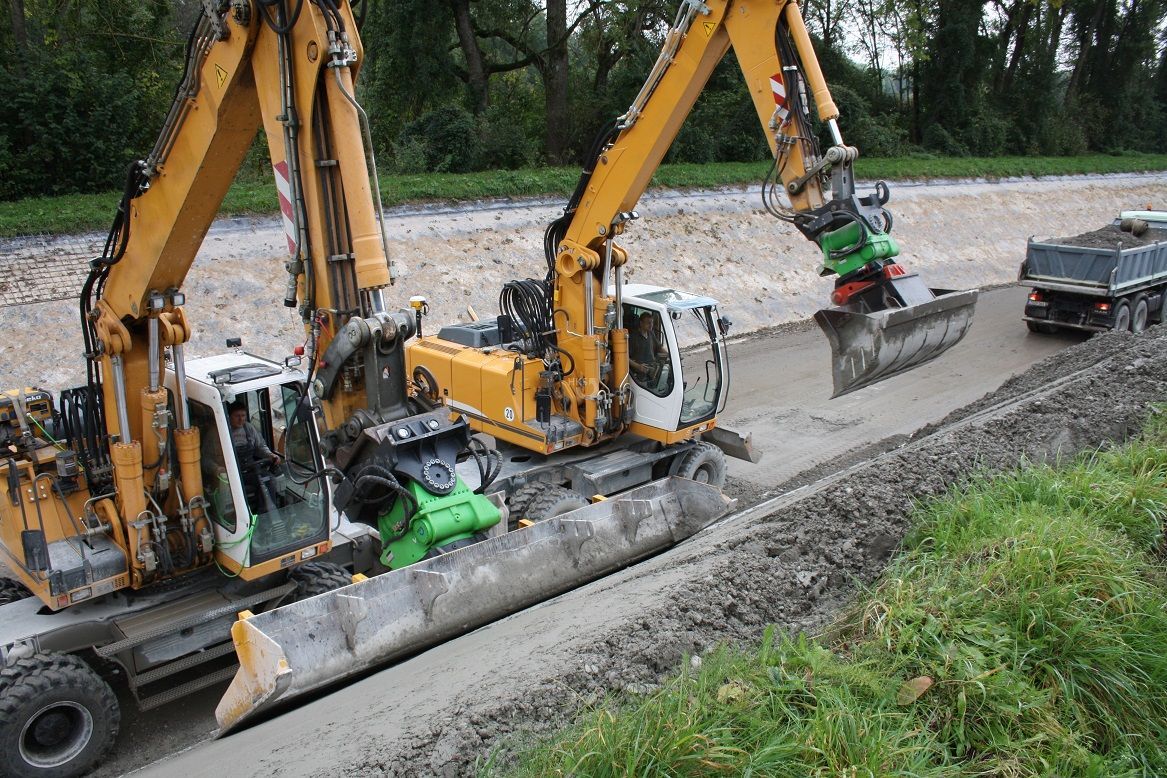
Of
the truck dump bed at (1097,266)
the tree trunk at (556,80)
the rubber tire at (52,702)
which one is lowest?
the rubber tire at (52,702)

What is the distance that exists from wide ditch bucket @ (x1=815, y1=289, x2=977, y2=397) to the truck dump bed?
8.87 m

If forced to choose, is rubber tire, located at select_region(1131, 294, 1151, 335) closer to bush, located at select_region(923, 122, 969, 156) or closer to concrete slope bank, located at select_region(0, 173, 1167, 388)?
concrete slope bank, located at select_region(0, 173, 1167, 388)

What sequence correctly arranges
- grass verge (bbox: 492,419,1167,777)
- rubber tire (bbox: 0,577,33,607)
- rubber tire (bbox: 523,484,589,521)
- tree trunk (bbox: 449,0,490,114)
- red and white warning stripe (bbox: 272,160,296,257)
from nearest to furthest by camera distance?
grass verge (bbox: 492,419,1167,777) → red and white warning stripe (bbox: 272,160,296,257) → rubber tire (bbox: 0,577,33,607) → rubber tire (bbox: 523,484,589,521) → tree trunk (bbox: 449,0,490,114)

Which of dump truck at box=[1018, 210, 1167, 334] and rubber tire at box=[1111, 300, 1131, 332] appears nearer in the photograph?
dump truck at box=[1018, 210, 1167, 334]

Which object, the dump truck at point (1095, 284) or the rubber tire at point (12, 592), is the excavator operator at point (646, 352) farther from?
the dump truck at point (1095, 284)

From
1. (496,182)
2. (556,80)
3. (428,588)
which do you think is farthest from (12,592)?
(556,80)

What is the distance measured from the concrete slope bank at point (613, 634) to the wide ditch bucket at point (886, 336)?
0.78 metres

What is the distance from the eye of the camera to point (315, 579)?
22.2ft

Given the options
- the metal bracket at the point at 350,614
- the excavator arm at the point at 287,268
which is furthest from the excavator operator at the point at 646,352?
the metal bracket at the point at 350,614

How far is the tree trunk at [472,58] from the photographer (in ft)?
76.9

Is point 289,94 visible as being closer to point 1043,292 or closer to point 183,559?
point 183,559

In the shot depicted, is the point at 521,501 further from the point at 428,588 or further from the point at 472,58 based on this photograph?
the point at 472,58

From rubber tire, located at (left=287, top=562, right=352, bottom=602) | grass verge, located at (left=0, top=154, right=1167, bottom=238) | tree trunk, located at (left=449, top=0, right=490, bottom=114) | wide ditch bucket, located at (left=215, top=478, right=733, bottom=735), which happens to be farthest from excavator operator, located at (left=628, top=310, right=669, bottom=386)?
tree trunk, located at (left=449, top=0, right=490, bottom=114)

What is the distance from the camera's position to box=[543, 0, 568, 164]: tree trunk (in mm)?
23875
